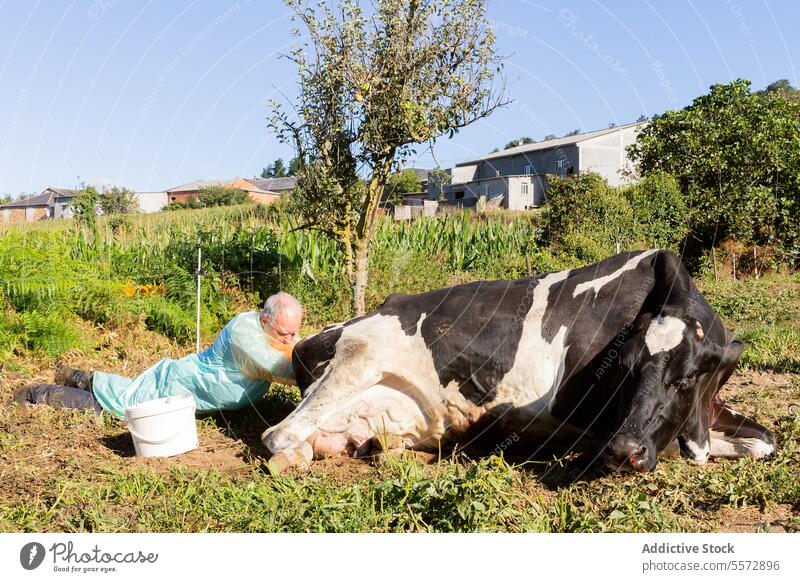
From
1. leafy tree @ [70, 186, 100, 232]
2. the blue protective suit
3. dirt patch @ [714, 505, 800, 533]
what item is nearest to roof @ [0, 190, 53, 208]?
leafy tree @ [70, 186, 100, 232]

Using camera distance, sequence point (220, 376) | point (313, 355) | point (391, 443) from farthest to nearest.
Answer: point (220, 376)
point (313, 355)
point (391, 443)

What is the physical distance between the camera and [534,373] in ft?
16.8

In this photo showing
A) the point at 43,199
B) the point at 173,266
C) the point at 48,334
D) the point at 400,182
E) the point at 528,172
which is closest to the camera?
the point at 48,334

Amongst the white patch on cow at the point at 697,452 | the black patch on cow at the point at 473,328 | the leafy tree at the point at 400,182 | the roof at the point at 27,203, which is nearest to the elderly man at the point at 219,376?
the black patch on cow at the point at 473,328

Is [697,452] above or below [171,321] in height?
below

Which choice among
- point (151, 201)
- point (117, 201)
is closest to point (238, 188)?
point (117, 201)

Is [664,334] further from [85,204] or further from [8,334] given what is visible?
[85,204]

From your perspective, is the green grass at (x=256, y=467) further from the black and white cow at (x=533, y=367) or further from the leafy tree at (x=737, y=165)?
the leafy tree at (x=737, y=165)

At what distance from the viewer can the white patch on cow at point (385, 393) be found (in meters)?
5.29

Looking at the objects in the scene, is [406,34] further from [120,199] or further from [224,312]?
[120,199]

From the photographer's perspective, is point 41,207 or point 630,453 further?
point 41,207

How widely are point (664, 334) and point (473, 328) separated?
1.29 m

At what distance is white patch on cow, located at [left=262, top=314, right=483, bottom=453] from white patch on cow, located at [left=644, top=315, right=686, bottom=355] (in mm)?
1249

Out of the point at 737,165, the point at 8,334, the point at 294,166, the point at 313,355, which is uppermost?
the point at 294,166
